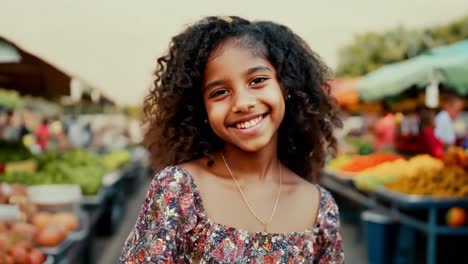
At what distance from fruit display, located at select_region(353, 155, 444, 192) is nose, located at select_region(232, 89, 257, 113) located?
19.0 feet

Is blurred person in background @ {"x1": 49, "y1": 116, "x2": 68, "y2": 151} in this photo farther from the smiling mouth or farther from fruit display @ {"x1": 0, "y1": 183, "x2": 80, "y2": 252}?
the smiling mouth

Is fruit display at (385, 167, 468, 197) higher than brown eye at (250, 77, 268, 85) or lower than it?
lower

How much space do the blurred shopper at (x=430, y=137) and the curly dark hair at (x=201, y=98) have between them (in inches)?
271

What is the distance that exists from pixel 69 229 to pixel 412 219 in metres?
3.15

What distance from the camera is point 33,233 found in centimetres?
516

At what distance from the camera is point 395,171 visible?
8305mm

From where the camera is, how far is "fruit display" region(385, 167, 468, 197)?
6.66 metres

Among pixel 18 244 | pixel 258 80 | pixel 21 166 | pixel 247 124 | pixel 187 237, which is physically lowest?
pixel 21 166

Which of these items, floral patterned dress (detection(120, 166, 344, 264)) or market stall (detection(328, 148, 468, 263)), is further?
market stall (detection(328, 148, 468, 263))

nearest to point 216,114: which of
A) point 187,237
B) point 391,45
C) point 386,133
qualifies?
point 187,237

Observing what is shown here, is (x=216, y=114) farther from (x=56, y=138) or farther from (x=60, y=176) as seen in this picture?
(x=56, y=138)

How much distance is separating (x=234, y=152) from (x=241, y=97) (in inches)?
7.9

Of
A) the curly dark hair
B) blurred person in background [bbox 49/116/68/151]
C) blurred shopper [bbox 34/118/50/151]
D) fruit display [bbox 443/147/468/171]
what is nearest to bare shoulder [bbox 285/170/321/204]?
the curly dark hair

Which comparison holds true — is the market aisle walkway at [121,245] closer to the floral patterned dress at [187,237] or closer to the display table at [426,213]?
the display table at [426,213]
